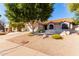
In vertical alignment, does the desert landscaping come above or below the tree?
below

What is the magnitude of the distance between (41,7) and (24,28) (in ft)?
1.51

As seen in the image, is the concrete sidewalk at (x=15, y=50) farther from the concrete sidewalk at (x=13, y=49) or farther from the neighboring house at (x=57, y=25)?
the neighboring house at (x=57, y=25)

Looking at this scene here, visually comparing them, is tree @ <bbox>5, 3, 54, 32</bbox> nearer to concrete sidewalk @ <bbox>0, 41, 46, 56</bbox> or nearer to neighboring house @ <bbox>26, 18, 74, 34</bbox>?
neighboring house @ <bbox>26, 18, 74, 34</bbox>

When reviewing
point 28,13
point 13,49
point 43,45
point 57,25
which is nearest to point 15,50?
point 13,49

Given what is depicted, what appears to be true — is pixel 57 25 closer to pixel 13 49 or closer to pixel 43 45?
pixel 43 45

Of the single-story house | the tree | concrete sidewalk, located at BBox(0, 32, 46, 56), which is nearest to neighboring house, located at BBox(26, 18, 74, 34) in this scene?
the single-story house

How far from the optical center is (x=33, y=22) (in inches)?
110

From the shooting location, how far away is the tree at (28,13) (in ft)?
8.95

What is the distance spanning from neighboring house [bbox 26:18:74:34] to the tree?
0.34 ft

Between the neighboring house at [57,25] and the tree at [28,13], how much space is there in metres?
0.10

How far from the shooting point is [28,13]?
2.79m

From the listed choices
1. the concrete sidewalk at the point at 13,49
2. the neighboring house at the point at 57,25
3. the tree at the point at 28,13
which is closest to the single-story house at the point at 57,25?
the neighboring house at the point at 57,25

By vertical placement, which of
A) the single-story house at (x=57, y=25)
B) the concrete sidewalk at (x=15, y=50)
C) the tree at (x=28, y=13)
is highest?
the tree at (x=28, y=13)

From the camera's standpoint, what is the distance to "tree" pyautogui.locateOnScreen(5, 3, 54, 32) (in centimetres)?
273
